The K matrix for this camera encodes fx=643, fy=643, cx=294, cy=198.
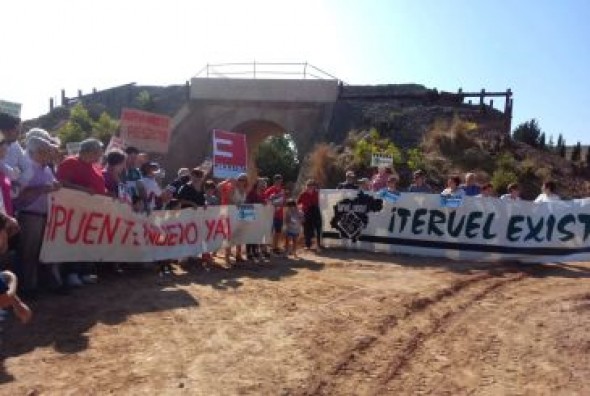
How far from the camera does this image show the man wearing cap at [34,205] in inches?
Result: 287

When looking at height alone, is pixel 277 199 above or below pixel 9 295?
above

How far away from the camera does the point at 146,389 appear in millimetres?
4898

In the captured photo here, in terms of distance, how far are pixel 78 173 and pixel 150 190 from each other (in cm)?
179

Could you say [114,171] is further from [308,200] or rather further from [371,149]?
[371,149]

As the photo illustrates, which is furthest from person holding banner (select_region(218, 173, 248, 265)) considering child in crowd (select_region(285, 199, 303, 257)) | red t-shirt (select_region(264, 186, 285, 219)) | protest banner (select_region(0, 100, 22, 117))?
protest banner (select_region(0, 100, 22, 117))

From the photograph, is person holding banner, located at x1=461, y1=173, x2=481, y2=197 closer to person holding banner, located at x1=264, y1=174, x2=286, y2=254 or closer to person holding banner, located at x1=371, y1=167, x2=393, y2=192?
person holding banner, located at x1=371, y1=167, x2=393, y2=192

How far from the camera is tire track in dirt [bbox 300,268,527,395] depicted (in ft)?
17.4

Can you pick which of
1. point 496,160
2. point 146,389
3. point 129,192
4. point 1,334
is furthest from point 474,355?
point 496,160

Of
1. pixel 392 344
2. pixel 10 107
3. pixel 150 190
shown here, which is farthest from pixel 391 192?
pixel 392 344

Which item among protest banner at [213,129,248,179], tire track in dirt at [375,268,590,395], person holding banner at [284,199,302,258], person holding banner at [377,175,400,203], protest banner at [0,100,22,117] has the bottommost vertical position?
A: tire track in dirt at [375,268,590,395]

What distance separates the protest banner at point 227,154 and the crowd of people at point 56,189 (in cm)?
116

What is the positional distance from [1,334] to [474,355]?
4547 mm

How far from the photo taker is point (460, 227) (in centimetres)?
1358

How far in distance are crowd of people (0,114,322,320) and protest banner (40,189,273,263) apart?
148 millimetres
